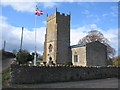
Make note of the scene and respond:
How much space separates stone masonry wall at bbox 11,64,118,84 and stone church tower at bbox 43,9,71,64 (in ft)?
83.4

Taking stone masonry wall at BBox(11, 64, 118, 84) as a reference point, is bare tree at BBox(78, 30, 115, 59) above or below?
above

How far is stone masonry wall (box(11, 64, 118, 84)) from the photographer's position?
1493 cm

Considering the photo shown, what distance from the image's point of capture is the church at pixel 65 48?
4091cm

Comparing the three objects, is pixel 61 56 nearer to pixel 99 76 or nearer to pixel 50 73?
pixel 99 76

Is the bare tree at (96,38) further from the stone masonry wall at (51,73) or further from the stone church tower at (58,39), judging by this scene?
the stone masonry wall at (51,73)

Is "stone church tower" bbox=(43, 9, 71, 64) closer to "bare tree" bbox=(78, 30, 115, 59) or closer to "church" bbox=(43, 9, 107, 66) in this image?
"church" bbox=(43, 9, 107, 66)

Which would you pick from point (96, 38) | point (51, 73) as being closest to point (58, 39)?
point (96, 38)

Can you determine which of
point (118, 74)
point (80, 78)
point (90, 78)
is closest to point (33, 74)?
point (80, 78)

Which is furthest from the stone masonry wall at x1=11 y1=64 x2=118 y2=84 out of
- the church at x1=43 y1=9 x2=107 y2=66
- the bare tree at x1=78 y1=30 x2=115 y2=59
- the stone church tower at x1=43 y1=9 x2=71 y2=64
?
the bare tree at x1=78 y1=30 x2=115 y2=59

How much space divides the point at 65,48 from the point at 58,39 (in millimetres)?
3375

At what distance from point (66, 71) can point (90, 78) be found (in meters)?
4.13

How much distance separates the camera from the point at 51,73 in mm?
16828

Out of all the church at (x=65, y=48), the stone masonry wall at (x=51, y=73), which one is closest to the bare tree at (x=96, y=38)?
the church at (x=65, y=48)

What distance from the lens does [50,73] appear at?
1677 centimetres
